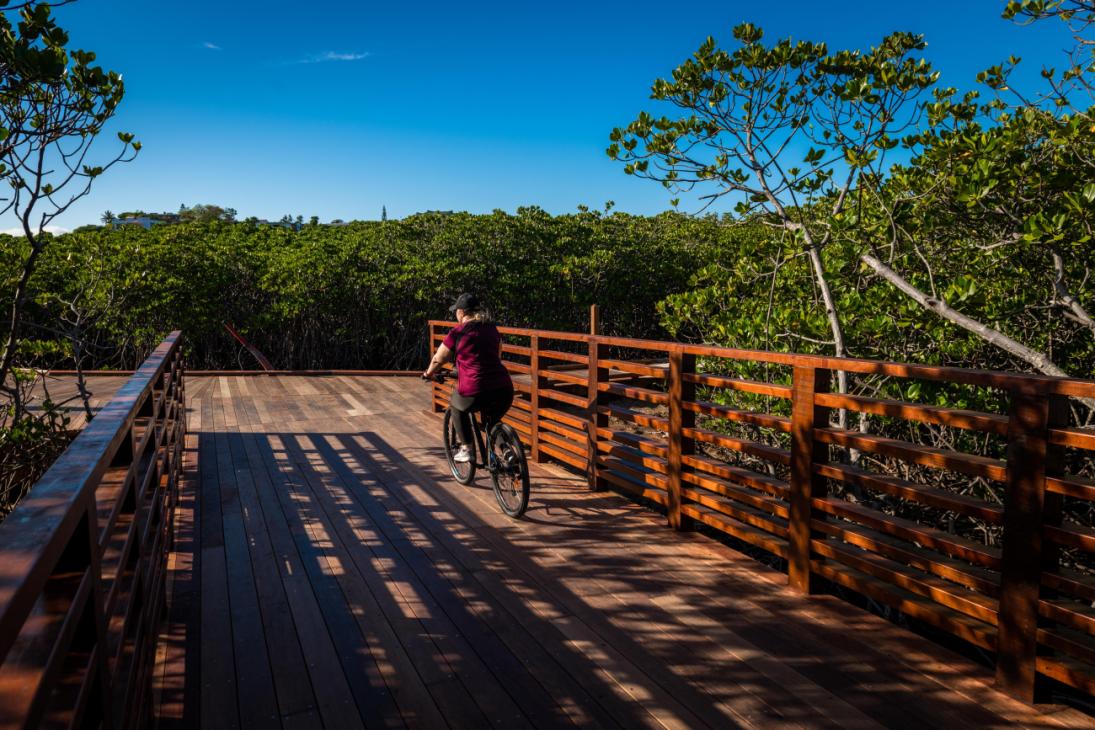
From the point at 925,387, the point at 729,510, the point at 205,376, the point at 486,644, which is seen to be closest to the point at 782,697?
the point at 486,644

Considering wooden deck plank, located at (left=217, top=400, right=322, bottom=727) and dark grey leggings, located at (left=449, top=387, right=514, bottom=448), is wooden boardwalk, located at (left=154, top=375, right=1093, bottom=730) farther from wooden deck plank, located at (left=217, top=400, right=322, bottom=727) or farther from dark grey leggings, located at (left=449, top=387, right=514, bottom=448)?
dark grey leggings, located at (left=449, top=387, right=514, bottom=448)

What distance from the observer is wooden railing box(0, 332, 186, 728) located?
103 cm

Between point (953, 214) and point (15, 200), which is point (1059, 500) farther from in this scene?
point (15, 200)

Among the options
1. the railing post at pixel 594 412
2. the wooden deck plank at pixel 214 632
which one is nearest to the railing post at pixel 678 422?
the railing post at pixel 594 412

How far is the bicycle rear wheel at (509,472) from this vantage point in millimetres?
4965

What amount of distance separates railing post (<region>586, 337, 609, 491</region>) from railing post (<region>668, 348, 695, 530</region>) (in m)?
0.93

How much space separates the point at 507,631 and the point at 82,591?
220cm

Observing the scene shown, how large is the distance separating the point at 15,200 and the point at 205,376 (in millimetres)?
9480

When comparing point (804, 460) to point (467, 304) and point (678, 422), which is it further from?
point (467, 304)

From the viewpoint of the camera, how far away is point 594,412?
5.70 metres

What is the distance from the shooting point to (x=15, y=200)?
4.28 m

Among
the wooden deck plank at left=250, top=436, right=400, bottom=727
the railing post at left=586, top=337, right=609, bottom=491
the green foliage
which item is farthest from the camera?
the green foliage

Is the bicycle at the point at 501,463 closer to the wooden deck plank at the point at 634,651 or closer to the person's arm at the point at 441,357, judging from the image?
the person's arm at the point at 441,357

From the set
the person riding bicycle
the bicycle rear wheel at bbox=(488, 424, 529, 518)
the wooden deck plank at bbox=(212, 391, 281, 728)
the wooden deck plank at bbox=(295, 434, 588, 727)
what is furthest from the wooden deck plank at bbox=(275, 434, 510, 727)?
the person riding bicycle
